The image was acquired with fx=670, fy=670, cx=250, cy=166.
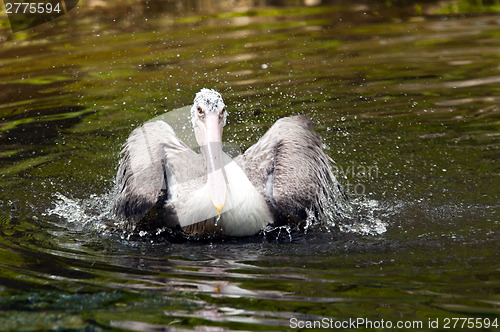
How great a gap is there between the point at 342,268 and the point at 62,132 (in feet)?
14.7

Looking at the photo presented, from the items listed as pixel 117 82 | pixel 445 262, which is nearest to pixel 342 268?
pixel 445 262

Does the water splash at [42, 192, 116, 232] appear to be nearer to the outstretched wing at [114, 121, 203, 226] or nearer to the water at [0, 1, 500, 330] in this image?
the water at [0, 1, 500, 330]

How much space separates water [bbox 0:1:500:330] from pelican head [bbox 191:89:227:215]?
0.45 m

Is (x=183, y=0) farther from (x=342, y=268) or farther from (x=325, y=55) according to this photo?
(x=342, y=268)

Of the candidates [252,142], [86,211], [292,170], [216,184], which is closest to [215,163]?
[216,184]

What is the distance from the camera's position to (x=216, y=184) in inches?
187

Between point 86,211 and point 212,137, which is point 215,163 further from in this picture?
point 86,211

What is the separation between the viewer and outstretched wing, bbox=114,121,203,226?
5.07 meters

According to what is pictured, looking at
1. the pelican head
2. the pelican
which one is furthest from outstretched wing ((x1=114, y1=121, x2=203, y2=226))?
the pelican head

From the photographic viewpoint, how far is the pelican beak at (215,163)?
4727 mm

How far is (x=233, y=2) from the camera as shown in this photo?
12.7 m

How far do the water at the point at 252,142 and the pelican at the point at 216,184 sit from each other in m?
0.17

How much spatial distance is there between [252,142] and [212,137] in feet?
7.37

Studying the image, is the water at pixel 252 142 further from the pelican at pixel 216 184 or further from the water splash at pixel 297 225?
the pelican at pixel 216 184
